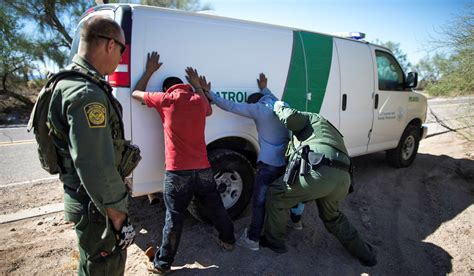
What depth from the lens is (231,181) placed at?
149 inches

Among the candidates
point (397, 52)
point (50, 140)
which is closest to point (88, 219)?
point (50, 140)

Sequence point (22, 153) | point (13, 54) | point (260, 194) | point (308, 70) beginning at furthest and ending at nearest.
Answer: point (13, 54)
point (22, 153)
point (308, 70)
point (260, 194)

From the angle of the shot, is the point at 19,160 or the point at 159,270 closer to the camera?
the point at 159,270

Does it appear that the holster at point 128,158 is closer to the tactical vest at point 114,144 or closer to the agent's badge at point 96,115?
the tactical vest at point 114,144

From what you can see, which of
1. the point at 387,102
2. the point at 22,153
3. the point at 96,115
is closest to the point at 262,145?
the point at 96,115

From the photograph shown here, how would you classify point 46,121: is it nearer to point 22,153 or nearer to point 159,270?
point 159,270

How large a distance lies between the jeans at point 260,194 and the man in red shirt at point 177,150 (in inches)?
25.7

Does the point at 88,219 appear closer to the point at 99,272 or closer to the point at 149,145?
the point at 99,272

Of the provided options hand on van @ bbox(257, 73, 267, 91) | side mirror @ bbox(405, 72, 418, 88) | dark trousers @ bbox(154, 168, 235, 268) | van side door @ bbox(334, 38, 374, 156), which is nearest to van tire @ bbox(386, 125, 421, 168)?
side mirror @ bbox(405, 72, 418, 88)

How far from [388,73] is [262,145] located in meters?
3.25

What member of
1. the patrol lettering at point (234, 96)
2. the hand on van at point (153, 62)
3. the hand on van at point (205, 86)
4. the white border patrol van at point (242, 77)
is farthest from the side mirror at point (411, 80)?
the hand on van at point (153, 62)

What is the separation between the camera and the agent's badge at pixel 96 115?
1.58 meters

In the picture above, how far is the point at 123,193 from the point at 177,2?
19246 millimetres

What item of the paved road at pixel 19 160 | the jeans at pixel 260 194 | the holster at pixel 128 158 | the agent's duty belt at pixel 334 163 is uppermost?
the holster at pixel 128 158
